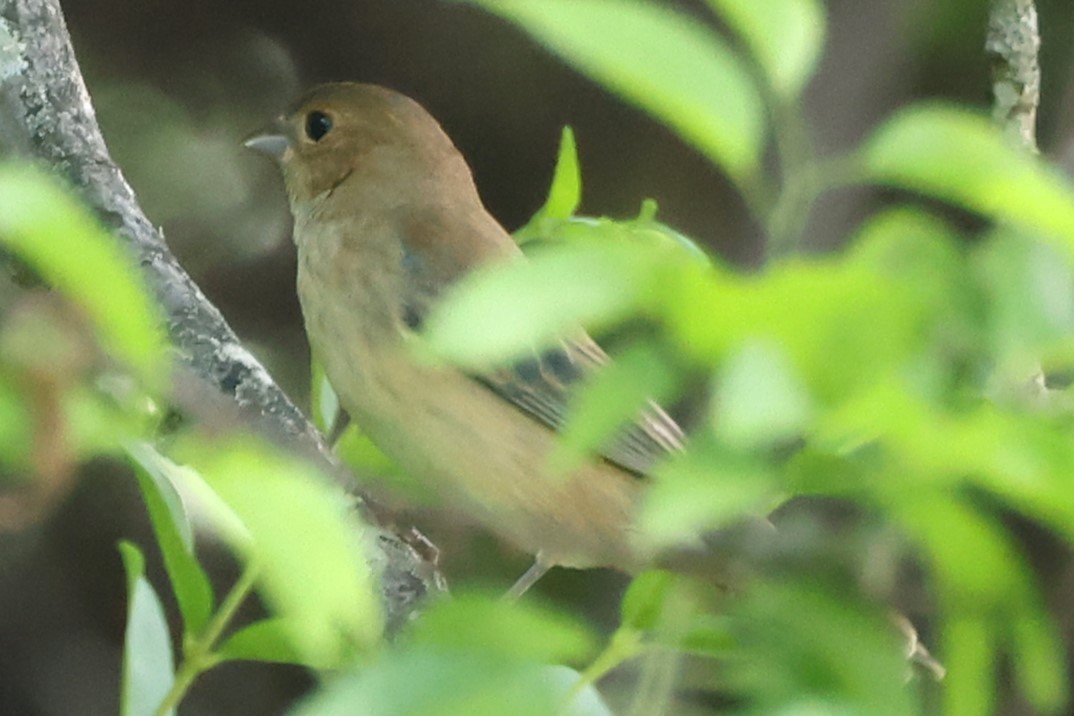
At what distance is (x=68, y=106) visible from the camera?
2291mm

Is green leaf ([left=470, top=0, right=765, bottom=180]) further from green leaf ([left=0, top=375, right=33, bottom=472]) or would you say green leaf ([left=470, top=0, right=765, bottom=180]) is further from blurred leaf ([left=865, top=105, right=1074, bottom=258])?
green leaf ([left=0, top=375, right=33, bottom=472])

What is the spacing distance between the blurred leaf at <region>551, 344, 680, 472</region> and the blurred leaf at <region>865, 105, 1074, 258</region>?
0.13 meters

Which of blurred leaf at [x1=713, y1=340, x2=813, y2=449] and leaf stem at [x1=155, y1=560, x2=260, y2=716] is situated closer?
blurred leaf at [x1=713, y1=340, x2=813, y2=449]

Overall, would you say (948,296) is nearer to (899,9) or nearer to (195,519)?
(195,519)

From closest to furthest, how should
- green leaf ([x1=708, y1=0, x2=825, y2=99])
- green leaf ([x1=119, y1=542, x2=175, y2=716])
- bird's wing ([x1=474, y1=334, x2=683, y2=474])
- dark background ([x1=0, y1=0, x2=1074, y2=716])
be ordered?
green leaf ([x1=708, y1=0, x2=825, y2=99]) < green leaf ([x1=119, y1=542, x2=175, y2=716]) < bird's wing ([x1=474, y1=334, x2=683, y2=474]) < dark background ([x1=0, y1=0, x2=1074, y2=716])

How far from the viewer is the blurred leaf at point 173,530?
3.48ft

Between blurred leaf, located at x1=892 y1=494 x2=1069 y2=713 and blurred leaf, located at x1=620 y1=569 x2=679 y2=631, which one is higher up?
blurred leaf, located at x1=620 y1=569 x2=679 y2=631

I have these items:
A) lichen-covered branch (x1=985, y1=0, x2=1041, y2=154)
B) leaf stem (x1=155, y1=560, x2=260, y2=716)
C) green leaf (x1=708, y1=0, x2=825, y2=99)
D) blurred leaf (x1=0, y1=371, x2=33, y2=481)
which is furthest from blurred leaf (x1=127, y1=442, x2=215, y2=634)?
lichen-covered branch (x1=985, y1=0, x2=1041, y2=154)

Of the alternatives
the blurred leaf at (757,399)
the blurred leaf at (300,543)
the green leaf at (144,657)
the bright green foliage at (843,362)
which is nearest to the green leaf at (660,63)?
the bright green foliage at (843,362)

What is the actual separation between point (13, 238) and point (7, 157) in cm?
164

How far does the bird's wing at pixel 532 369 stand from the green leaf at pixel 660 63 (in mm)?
970

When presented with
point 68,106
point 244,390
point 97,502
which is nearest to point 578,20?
point 244,390

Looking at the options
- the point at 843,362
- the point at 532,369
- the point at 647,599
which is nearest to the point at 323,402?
the point at 532,369

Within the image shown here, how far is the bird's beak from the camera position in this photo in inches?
114
